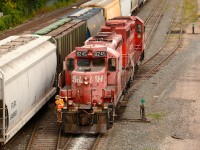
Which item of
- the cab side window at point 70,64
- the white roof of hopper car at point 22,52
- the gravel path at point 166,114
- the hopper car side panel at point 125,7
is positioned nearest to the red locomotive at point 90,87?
the cab side window at point 70,64

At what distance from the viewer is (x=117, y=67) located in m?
19.2

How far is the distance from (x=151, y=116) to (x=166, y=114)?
0.74 meters

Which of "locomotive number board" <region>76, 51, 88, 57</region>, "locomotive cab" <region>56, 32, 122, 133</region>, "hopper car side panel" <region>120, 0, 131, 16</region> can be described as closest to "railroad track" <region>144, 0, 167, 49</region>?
"hopper car side panel" <region>120, 0, 131, 16</region>

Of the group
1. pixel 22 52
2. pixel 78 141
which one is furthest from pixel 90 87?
pixel 22 52

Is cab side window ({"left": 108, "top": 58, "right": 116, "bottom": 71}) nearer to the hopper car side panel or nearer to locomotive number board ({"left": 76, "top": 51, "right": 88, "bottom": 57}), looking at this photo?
locomotive number board ({"left": 76, "top": 51, "right": 88, "bottom": 57})

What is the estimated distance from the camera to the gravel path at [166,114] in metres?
17.8

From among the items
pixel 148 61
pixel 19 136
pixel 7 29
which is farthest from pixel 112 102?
pixel 7 29

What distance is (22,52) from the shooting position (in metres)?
18.1

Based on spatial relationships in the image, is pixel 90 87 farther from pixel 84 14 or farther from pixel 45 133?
pixel 84 14

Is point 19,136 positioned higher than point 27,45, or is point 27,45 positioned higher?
point 27,45

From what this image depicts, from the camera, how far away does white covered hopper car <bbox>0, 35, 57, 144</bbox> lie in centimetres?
1580

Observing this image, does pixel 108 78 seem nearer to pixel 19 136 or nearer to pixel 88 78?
pixel 88 78

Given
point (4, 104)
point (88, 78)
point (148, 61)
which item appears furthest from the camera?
point (148, 61)

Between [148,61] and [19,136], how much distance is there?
15600 mm
